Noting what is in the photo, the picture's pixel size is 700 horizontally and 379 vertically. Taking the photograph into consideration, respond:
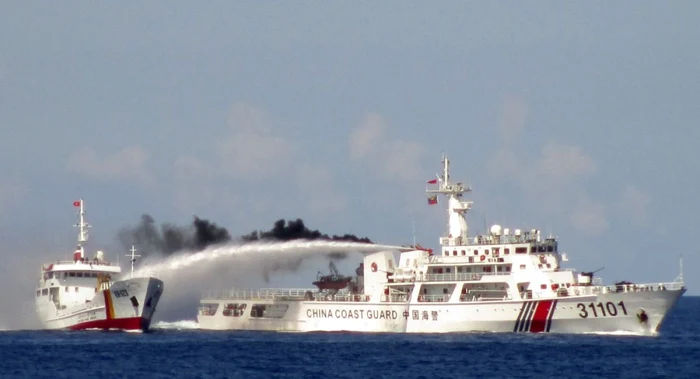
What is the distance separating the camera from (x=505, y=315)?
300ft

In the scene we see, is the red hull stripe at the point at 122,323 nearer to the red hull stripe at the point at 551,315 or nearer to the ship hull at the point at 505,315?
the ship hull at the point at 505,315

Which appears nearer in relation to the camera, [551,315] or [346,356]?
[346,356]

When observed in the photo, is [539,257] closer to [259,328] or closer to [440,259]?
[440,259]

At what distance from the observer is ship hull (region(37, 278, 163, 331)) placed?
9688cm

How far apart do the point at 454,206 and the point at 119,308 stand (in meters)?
24.9

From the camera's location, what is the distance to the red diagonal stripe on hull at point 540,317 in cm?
9012

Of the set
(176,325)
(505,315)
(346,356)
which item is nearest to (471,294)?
(505,315)

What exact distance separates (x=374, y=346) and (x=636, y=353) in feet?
53.2

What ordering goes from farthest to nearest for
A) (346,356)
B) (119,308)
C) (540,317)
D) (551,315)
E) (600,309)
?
(119,308) < (540,317) < (551,315) < (600,309) < (346,356)

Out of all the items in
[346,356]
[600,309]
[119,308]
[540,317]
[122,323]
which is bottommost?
[346,356]

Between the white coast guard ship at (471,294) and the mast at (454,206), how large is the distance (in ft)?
0.23

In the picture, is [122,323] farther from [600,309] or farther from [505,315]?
[600,309]

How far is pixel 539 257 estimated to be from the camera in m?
92.6

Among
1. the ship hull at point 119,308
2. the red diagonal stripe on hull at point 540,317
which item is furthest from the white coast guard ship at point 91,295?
the red diagonal stripe on hull at point 540,317
